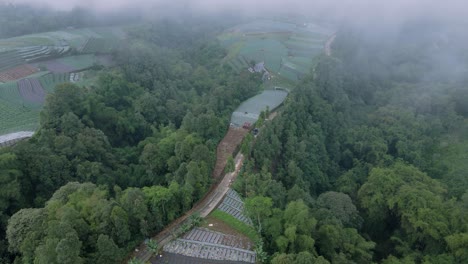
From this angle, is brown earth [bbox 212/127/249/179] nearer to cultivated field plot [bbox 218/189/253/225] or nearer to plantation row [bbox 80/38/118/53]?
cultivated field plot [bbox 218/189/253/225]

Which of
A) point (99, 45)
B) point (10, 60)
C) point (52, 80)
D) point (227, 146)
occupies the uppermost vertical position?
point (99, 45)

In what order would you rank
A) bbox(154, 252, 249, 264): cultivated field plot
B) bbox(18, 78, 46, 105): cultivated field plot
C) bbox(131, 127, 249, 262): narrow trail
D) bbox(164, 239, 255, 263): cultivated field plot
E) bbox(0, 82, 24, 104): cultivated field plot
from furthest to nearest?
bbox(18, 78, 46, 105): cultivated field plot, bbox(0, 82, 24, 104): cultivated field plot, bbox(131, 127, 249, 262): narrow trail, bbox(164, 239, 255, 263): cultivated field plot, bbox(154, 252, 249, 264): cultivated field plot

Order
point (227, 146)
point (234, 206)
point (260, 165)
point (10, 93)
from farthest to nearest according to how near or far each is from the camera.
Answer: point (10, 93), point (227, 146), point (260, 165), point (234, 206)

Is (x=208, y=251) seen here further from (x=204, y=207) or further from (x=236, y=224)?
(x=204, y=207)

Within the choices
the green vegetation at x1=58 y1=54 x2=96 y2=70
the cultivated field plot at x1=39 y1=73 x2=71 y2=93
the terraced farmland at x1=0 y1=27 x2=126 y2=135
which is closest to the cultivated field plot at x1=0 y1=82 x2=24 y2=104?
the terraced farmland at x1=0 y1=27 x2=126 y2=135

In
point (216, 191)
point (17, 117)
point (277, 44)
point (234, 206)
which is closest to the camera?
point (234, 206)

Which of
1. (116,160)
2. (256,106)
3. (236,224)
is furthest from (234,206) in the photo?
(256,106)
